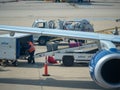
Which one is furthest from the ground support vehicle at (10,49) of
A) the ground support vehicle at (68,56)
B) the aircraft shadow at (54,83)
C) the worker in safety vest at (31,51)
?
the aircraft shadow at (54,83)

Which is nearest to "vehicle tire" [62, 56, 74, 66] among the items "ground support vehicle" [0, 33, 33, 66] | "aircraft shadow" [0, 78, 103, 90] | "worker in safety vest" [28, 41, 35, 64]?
"worker in safety vest" [28, 41, 35, 64]

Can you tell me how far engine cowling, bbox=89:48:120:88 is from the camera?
1539 centimetres

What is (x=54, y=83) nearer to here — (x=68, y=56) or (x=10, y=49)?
(x=68, y=56)

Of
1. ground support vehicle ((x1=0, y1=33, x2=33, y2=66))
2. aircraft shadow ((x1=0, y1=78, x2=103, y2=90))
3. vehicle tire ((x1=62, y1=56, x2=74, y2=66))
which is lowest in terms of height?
aircraft shadow ((x1=0, y1=78, x2=103, y2=90))

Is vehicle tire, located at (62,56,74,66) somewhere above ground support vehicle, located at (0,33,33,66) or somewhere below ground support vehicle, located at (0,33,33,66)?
below

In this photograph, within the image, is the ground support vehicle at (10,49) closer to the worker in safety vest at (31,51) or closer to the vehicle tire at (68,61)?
the worker in safety vest at (31,51)

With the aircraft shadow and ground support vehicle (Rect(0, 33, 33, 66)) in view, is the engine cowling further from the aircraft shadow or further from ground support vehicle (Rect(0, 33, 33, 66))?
ground support vehicle (Rect(0, 33, 33, 66))

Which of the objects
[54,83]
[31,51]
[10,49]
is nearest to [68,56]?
[31,51]

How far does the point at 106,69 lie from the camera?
15.9 metres

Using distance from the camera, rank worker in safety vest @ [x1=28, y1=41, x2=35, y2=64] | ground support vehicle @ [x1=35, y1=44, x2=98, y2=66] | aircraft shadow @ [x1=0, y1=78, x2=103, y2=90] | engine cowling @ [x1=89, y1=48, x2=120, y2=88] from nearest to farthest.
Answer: engine cowling @ [x1=89, y1=48, x2=120, y2=88] → aircraft shadow @ [x1=0, y1=78, x2=103, y2=90] → ground support vehicle @ [x1=35, y1=44, x2=98, y2=66] → worker in safety vest @ [x1=28, y1=41, x2=35, y2=64]

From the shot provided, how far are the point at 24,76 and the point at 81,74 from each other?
300 centimetres

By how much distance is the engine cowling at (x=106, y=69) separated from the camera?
606 inches

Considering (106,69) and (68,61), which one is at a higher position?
(106,69)

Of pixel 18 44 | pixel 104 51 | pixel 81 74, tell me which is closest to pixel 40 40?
pixel 18 44
